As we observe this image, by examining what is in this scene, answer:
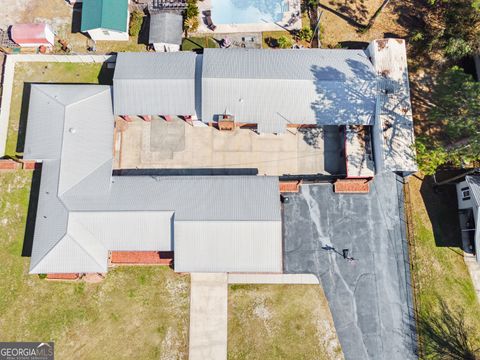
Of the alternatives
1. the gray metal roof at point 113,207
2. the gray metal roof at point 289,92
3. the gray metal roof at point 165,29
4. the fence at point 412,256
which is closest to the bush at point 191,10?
the gray metal roof at point 165,29

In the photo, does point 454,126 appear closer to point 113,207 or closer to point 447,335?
point 447,335

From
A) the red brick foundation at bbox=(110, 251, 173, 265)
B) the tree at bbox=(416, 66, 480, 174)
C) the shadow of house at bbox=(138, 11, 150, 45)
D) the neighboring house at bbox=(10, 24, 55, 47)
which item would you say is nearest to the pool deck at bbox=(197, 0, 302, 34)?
the shadow of house at bbox=(138, 11, 150, 45)

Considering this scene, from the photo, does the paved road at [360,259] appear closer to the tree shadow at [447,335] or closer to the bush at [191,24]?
the tree shadow at [447,335]

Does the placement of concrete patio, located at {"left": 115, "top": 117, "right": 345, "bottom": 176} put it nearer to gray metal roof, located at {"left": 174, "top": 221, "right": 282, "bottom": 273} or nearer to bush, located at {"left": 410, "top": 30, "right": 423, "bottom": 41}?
gray metal roof, located at {"left": 174, "top": 221, "right": 282, "bottom": 273}

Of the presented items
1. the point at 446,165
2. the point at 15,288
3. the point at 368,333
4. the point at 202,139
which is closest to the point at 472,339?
the point at 368,333

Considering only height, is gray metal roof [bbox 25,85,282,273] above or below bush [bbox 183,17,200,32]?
below

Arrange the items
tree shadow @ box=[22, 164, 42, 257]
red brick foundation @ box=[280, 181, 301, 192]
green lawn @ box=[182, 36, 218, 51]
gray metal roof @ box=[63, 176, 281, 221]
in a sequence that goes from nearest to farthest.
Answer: gray metal roof @ box=[63, 176, 281, 221]
red brick foundation @ box=[280, 181, 301, 192]
tree shadow @ box=[22, 164, 42, 257]
green lawn @ box=[182, 36, 218, 51]
